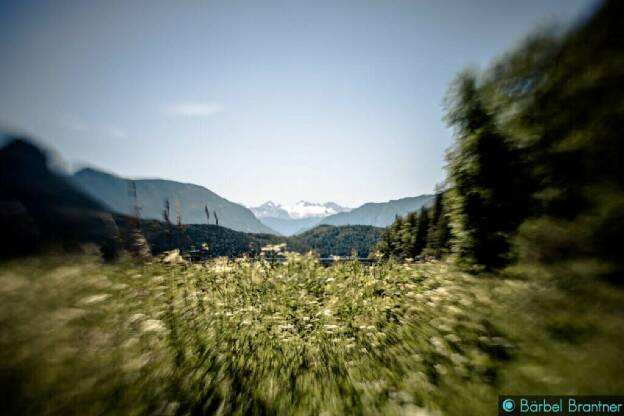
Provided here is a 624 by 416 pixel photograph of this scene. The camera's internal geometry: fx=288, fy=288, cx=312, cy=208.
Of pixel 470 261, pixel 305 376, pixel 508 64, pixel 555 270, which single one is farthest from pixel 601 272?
pixel 508 64

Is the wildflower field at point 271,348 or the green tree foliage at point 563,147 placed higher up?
the green tree foliage at point 563,147

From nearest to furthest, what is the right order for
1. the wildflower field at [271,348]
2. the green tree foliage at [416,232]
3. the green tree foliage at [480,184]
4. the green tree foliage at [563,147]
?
the wildflower field at [271,348] → the green tree foliage at [563,147] → the green tree foliage at [480,184] → the green tree foliage at [416,232]

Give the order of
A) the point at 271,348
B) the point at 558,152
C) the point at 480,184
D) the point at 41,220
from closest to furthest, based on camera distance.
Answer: the point at 41,220 < the point at 558,152 < the point at 271,348 < the point at 480,184

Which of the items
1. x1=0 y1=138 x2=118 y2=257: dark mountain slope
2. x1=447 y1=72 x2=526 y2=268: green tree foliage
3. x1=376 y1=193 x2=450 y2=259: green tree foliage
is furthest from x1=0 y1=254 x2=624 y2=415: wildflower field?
x1=376 y1=193 x2=450 y2=259: green tree foliage

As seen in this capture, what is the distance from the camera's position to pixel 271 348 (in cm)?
363

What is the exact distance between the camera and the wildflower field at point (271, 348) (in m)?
1.84

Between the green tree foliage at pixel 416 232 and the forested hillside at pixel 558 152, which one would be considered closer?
the forested hillside at pixel 558 152

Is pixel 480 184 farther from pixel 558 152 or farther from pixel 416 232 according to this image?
pixel 416 232

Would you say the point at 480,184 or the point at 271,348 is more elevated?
the point at 480,184

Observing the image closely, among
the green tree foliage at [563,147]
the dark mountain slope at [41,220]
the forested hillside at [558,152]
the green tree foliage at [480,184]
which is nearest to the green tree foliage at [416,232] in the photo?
the green tree foliage at [480,184]

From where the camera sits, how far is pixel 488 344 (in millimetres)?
2523

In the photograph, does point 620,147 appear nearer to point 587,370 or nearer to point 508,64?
point 587,370

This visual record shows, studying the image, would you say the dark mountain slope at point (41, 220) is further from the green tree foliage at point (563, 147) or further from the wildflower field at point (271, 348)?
the green tree foliage at point (563, 147)

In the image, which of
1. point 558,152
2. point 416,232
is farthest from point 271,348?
point 416,232
